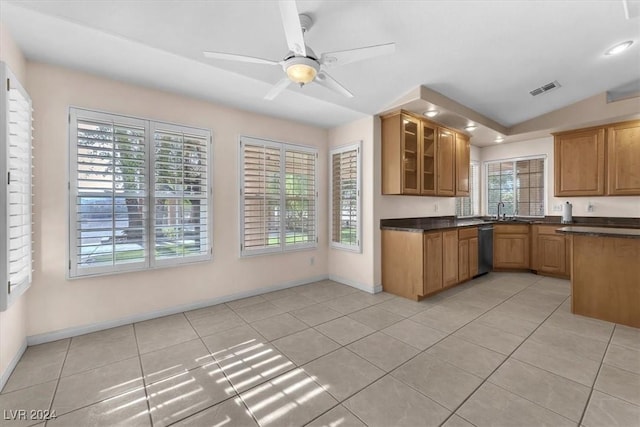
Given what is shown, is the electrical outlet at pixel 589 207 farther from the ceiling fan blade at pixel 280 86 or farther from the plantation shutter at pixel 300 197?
the ceiling fan blade at pixel 280 86

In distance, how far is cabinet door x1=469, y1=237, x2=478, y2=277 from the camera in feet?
14.4

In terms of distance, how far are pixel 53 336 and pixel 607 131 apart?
7.63 metres

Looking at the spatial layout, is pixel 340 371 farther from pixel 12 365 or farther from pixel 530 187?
pixel 530 187

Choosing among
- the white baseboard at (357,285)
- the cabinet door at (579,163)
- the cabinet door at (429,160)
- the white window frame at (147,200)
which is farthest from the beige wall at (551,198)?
the white window frame at (147,200)

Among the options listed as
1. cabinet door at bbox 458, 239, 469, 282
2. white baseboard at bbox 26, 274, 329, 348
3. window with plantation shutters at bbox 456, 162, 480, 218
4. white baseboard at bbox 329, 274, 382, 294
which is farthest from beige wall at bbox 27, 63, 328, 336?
window with plantation shutters at bbox 456, 162, 480, 218

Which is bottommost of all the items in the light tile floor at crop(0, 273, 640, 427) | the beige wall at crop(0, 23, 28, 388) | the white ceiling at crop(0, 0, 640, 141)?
the light tile floor at crop(0, 273, 640, 427)

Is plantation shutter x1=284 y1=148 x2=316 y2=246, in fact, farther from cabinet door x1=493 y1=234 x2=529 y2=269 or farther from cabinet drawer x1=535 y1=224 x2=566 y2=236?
cabinet drawer x1=535 y1=224 x2=566 y2=236

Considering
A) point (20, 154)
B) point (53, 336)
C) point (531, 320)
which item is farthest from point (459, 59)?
point (53, 336)

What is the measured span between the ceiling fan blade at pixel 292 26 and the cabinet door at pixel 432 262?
2.74m

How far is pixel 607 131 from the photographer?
4289 millimetres

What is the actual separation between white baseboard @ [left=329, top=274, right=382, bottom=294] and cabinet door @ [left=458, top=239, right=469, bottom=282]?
1.30 meters

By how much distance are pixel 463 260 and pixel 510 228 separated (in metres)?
1.63

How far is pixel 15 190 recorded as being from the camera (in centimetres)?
197

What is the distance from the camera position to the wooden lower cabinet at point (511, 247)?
16.5 ft
